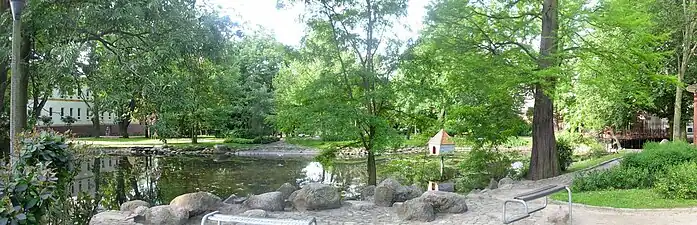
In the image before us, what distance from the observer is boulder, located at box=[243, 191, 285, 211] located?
10.2 metres

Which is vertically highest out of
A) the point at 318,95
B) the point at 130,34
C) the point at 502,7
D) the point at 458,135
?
the point at 502,7

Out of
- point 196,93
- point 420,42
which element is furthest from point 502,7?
point 196,93

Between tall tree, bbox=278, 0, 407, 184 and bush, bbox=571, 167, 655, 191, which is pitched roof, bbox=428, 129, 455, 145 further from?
bush, bbox=571, 167, 655, 191

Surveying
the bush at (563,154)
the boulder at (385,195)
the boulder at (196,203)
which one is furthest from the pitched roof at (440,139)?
the boulder at (196,203)

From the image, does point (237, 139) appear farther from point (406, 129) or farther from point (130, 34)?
point (130, 34)

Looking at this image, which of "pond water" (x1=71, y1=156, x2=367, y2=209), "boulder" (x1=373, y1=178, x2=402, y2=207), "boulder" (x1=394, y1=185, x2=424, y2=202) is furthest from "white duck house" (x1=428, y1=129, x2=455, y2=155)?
"boulder" (x1=373, y1=178, x2=402, y2=207)

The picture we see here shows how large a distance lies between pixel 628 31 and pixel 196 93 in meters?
10.7

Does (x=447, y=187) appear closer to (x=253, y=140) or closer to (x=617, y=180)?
(x=617, y=180)

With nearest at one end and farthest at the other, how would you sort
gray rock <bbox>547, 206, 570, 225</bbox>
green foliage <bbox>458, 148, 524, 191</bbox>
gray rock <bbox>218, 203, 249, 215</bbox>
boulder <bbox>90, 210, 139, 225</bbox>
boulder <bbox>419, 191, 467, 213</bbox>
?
gray rock <bbox>547, 206, 570, 225</bbox> → boulder <bbox>90, 210, 139, 225</bbox> → boulder <bbox>419, 191, 467, 213</bbox> → gray rock <bbox>218, 203, 249, 215</bbox> → green foliage <bbox>458, 148, 524, 191</bbox>

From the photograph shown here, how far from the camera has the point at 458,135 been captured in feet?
52.4

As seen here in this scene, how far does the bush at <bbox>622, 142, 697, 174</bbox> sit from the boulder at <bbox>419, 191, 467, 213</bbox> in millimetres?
4892

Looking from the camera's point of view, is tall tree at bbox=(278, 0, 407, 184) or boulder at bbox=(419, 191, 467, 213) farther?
tall tree at bbox=(278, 0, 407, 184)

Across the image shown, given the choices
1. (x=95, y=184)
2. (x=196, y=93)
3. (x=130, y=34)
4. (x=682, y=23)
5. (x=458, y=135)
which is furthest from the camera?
(x=682, y=23)

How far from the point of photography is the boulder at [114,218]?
28.2 ft
